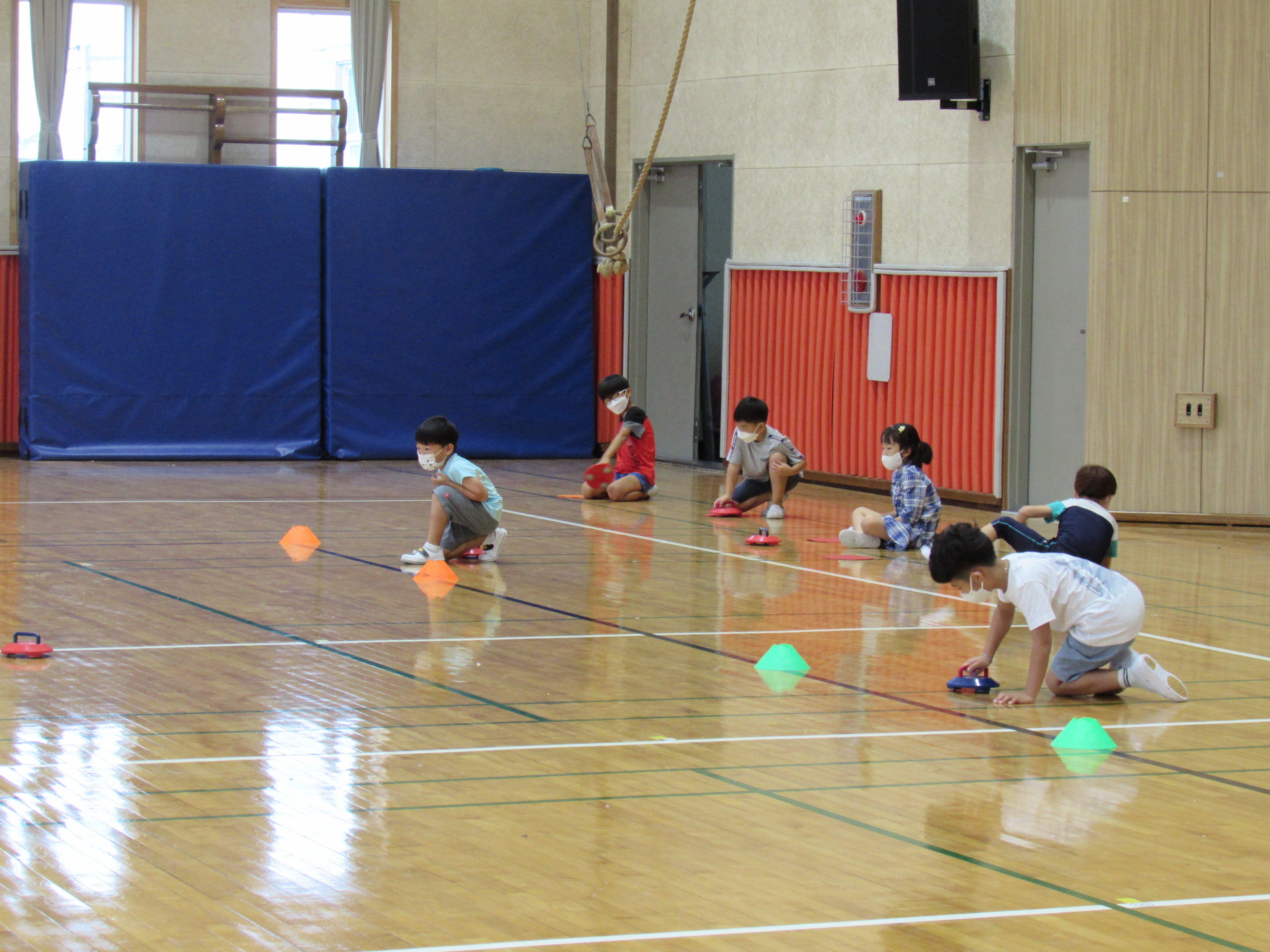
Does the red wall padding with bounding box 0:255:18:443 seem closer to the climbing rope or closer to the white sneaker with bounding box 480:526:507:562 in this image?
the climbing rope

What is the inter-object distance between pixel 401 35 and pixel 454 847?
13.5 meters

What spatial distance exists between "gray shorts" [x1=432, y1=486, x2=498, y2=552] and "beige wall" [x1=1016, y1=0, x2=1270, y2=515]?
16.8 feet

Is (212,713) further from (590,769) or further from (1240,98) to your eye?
(1240,98)

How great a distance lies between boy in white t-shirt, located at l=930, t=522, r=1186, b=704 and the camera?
5.77 meters

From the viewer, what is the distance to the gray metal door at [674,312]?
16141mm

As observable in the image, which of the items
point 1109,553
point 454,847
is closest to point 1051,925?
point 454,847

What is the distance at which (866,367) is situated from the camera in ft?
46.2

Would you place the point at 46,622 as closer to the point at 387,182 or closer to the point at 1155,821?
the point at 1155,821

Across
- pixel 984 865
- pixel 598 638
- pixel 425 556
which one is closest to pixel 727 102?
pixel 425 556

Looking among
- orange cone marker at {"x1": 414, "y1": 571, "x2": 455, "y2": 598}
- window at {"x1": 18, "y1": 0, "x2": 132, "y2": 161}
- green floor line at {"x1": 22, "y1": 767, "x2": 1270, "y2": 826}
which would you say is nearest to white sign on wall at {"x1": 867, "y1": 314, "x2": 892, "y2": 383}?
orange cone marker at {"x1": 414, "y1": 571, "x2": 455, "y2": 598}

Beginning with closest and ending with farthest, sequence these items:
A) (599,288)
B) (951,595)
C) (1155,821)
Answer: (1155,821) → (951,595) → (599,288)

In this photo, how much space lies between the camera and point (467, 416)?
54.7 ft

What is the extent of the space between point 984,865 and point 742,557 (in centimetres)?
584

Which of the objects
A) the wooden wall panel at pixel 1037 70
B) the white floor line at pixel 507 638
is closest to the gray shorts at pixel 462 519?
the white floor line at pixel 507 638
